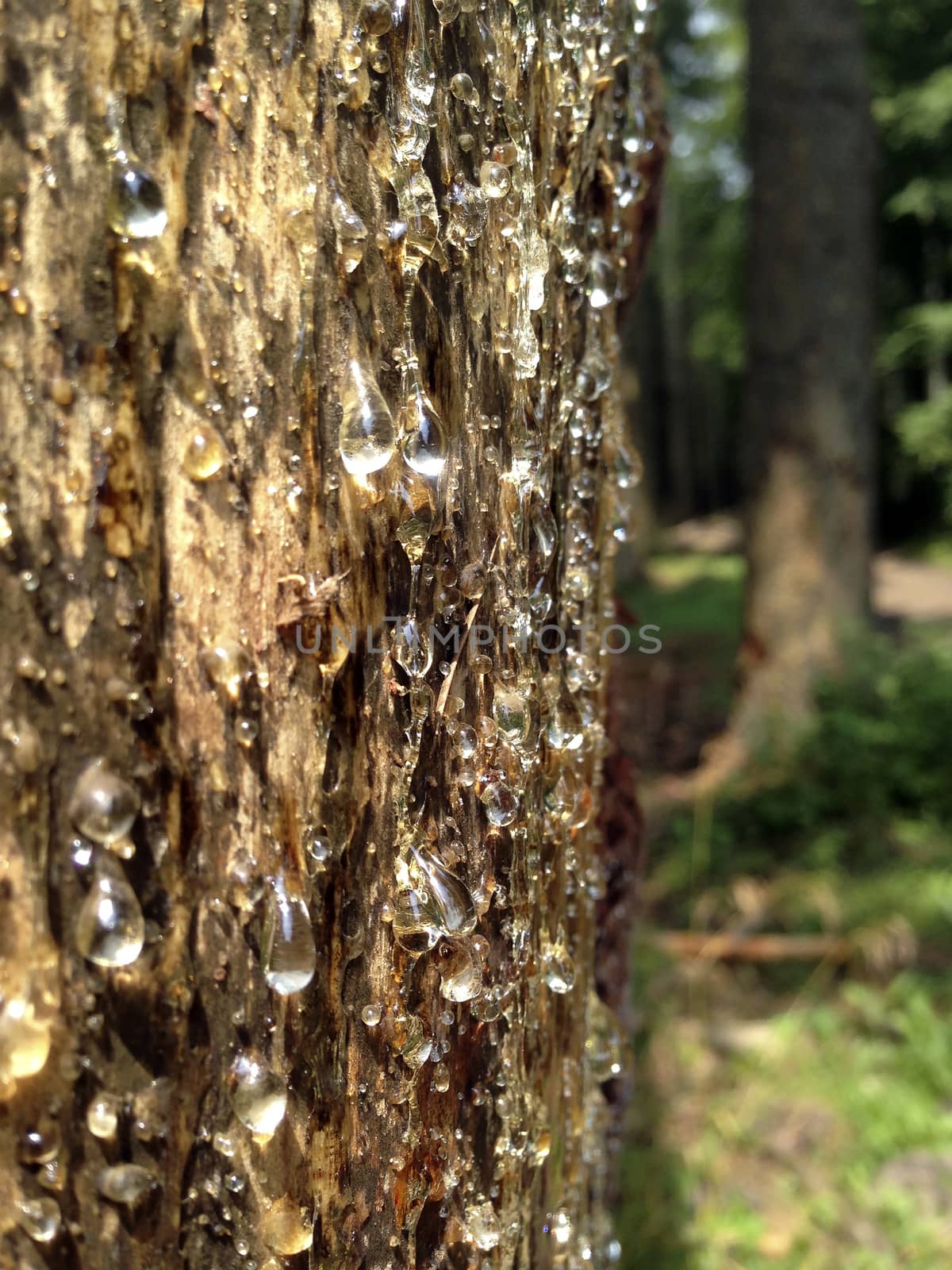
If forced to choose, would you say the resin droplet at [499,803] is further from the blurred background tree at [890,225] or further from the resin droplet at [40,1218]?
the blurred background tree at [890,225]

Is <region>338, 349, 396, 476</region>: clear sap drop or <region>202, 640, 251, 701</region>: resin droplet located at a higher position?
<region>338, 349, 396, 476</region>: clear sap drop

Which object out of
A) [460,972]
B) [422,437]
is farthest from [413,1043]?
[422,437]

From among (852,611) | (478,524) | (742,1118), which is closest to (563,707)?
(478,524)

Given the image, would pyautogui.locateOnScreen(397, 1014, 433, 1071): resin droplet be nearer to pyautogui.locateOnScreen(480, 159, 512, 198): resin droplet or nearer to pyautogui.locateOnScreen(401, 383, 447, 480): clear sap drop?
pyautogui.locateOnScreen(401, 383, 447, 480): clear sap drop

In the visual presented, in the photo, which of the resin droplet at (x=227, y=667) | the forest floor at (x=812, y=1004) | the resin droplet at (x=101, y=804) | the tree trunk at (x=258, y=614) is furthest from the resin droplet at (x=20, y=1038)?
the forest floor at (x=812, y=1004)

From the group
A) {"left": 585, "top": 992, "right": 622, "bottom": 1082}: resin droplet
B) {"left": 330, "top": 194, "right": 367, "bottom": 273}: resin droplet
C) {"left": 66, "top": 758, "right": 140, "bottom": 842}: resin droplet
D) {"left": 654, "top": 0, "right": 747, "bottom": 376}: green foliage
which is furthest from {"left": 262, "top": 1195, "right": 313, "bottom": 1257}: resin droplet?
{"left": 654, "top": 0, "right": 747, "bottom": 376}: green foliage

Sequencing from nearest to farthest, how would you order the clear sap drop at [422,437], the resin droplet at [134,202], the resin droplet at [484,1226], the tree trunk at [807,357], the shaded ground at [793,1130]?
1. the resin droplet at [134,202]
2. the clear sap drop at [422,437]
3. the resin droplet at [484,1226]
4. the shaded ground at [793,1130]
5. the tree trunk at [807,357]
